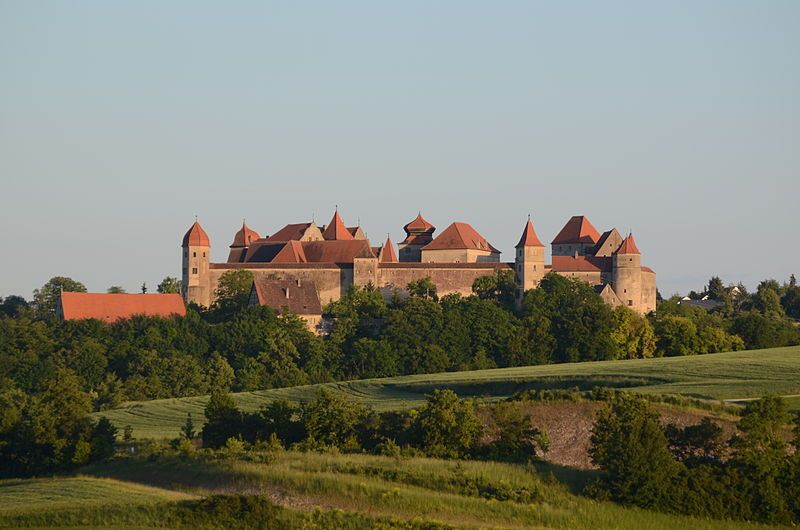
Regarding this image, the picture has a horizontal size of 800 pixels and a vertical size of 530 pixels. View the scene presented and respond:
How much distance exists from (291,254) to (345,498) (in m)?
63.8

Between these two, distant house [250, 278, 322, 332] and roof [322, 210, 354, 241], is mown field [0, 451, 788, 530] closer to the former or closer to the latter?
distant house [250, 278, 322, 332]

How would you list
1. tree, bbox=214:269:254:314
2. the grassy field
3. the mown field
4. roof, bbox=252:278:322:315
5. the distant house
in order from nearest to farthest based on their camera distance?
the mown field → the grassy field → the distant house → roof, bbox=252:278:322:315 → tree, bbox=214:269:254:314

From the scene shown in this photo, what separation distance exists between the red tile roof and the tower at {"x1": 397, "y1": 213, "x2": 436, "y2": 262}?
8.21 metres

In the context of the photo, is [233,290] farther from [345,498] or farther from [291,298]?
[345,498]

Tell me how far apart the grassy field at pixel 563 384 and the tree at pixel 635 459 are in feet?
33.4

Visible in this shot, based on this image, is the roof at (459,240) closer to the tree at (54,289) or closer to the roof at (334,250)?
the roof at (334,250)

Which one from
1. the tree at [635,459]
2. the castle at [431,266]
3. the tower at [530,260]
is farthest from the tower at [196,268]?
the tree at [635,459]

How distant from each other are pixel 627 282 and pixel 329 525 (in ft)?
211

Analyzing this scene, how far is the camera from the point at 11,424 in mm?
44875

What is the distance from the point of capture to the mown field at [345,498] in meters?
29.3

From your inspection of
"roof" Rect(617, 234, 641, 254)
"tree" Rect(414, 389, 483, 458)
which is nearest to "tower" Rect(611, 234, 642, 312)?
"roof" Rect(617, 234, 641, 254)

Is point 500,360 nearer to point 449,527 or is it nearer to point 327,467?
point 327,467

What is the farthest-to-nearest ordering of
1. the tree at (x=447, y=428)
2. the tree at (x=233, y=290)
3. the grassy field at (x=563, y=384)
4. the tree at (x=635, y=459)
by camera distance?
the tree at (x=233, y=290), the grassy field at (x=563, y=384), the tree at (x=447, y=428), the tree at (x=635, y=459)

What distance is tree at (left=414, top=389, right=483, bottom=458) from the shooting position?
38453 mm
